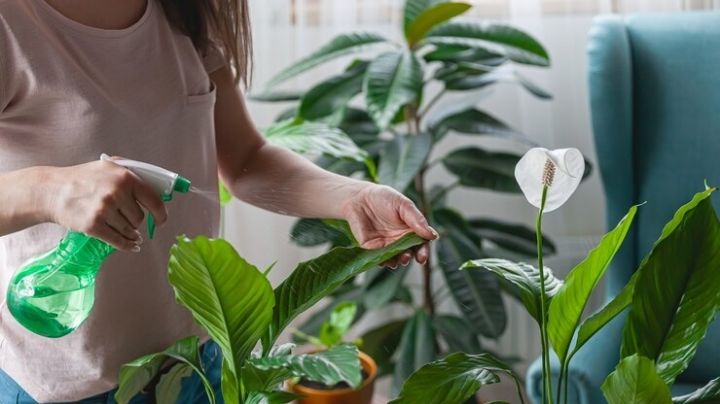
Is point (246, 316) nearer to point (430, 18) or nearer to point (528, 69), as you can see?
point (430, 18)

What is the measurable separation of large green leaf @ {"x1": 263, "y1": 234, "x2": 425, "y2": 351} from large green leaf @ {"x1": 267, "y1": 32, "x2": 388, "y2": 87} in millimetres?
959

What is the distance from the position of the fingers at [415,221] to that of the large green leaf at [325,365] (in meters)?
0.11

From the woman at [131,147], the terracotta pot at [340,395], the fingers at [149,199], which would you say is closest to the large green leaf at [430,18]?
the terracotta pot at [340,395]

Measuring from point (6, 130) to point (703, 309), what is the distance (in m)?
0.57

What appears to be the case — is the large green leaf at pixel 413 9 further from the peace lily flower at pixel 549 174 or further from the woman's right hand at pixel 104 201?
the woman's right hand at pixel 104 201

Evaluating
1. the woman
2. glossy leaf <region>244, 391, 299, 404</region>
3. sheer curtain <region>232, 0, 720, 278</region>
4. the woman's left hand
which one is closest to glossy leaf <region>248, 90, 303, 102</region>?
sheer curtain <region>232, 0, 720, 278</region>

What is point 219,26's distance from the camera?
931 millimetres

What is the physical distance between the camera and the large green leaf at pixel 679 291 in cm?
78

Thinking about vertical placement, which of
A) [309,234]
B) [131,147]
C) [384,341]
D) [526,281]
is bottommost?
[384,341]

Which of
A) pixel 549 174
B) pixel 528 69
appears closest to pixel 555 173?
pixel 549 174

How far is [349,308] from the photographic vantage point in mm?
1688

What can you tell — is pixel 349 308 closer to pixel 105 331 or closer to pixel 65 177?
pixel 105 331

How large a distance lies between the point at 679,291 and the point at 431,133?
98cm

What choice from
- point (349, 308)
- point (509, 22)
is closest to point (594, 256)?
point (349, 308)
